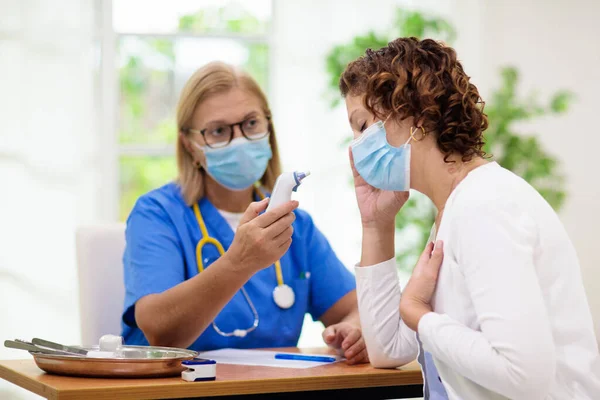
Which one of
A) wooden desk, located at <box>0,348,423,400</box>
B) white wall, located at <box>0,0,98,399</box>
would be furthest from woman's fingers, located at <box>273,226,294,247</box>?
white wall, located at <box>0,0,98,399</box>

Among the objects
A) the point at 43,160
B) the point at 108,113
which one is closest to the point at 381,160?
the point at 43,160

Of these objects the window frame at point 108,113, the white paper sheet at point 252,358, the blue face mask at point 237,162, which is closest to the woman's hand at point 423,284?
the white paper sheet at point 252,358

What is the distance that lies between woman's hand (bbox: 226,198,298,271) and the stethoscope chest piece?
31 centimetres

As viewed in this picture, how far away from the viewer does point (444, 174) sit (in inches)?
57.1

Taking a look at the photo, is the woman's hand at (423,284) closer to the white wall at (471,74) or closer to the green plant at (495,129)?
the green plant at (495,129)

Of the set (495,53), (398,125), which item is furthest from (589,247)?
(398,125)

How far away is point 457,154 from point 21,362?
97 centimetres

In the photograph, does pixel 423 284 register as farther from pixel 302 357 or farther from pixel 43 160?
pixel 43 160

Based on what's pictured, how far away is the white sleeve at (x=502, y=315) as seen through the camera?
1.18 metres

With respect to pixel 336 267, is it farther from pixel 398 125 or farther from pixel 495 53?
pixel 495 53

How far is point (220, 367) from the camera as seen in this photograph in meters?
1.65

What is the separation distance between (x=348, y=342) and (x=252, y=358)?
8.3 inches

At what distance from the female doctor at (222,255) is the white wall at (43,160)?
1.56 meters

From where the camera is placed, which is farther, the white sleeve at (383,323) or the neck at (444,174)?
the white sleeve at (383,323)
